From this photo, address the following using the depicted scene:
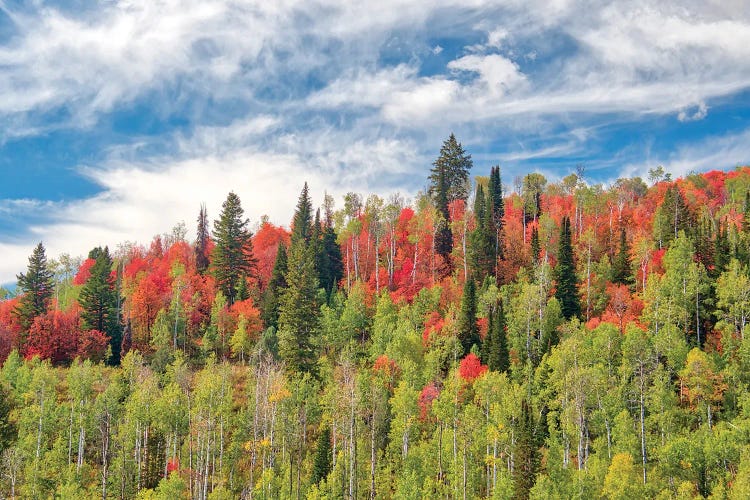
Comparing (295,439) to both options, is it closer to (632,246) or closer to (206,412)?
(206,412)

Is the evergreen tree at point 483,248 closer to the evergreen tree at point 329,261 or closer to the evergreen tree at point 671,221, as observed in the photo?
the evergreen tree at point 329,261

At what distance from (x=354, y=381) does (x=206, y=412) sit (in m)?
17.5

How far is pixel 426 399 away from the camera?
6944cm

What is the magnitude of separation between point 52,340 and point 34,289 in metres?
14.9

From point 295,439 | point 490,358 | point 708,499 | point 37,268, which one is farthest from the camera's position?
point 37,268

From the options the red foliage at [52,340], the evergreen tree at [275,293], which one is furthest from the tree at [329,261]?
the red foliage at [52,340]

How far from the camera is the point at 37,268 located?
341 feet

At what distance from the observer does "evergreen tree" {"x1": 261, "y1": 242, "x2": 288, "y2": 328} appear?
310 feet

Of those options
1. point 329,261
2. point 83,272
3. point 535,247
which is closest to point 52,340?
point 329,261

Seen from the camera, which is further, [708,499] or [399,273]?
[399,273]

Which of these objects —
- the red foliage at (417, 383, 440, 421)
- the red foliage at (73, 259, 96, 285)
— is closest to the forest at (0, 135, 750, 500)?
the red foliage at (417, 383, 440, 421)

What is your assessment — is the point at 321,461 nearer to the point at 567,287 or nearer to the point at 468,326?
the point at 468,326

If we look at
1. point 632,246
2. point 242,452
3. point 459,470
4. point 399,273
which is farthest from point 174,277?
point 632,246

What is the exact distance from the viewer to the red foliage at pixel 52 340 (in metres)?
91.2
